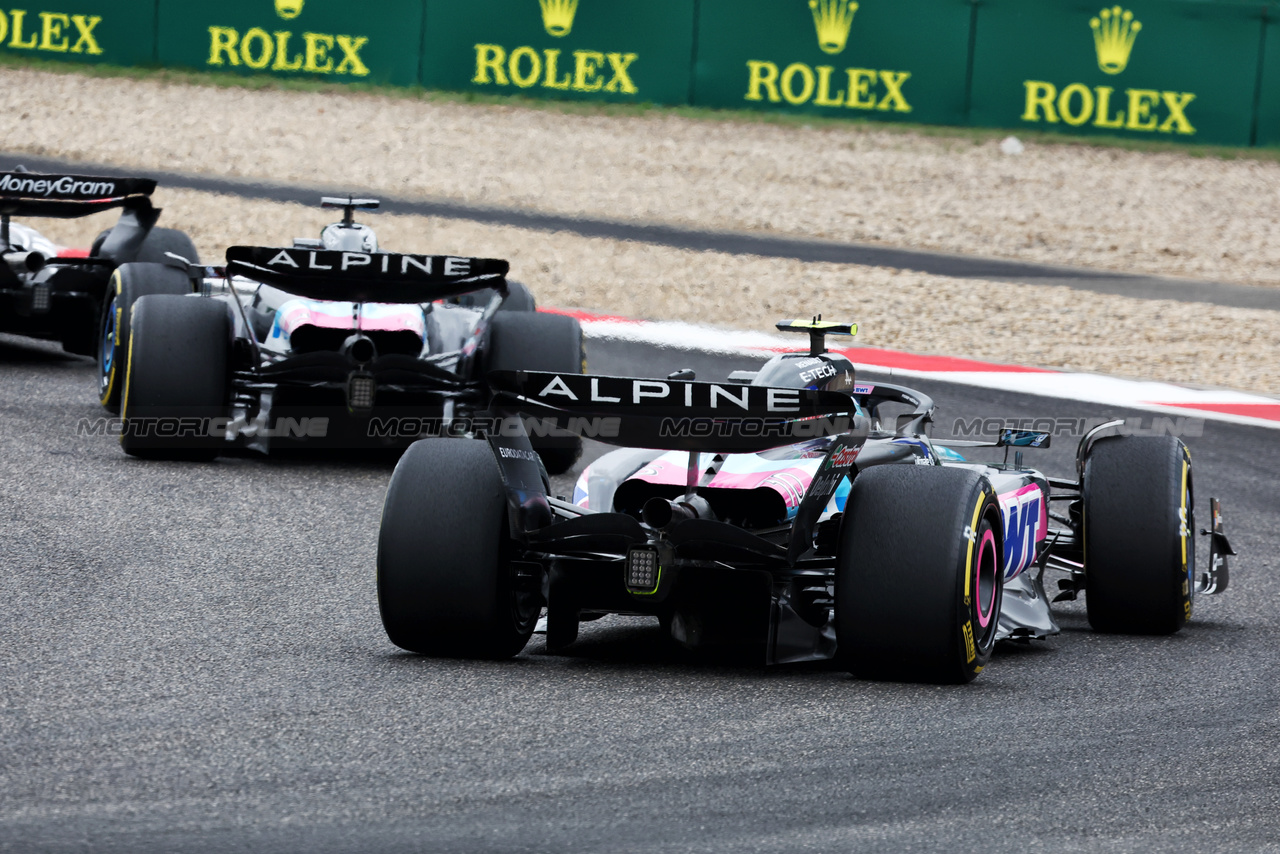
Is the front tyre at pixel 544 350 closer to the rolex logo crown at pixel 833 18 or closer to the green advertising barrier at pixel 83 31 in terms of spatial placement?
the rolex logo crown at pixel 833 18

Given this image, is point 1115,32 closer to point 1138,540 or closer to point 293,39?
point 293,39

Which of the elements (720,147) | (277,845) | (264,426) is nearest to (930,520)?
(277,845)

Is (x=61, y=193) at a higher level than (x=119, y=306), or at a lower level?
higher

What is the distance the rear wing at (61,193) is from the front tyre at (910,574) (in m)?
7.11

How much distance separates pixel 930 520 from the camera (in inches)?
217

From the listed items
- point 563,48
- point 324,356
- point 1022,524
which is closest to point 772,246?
point 563,48

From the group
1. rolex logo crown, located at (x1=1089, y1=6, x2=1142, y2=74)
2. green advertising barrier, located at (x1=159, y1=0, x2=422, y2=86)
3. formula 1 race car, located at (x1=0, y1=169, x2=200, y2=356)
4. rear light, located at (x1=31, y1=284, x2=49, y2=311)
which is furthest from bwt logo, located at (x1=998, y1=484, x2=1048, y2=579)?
green advertising barrier, located at (x1=159, y1=0, x2=422, y2=86)

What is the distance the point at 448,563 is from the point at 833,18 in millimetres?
19673

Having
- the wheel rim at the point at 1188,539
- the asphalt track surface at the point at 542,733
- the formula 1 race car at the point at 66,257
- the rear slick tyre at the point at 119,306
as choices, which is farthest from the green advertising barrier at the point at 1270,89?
the wheel rim at the point at 1188,539

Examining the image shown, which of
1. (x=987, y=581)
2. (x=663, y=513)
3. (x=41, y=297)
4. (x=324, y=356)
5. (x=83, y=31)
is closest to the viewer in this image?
(x=663, y=513)

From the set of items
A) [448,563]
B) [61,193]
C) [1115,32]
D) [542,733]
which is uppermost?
[1115,32]

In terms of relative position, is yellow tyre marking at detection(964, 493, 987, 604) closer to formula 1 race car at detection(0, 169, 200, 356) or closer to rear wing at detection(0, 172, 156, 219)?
formula 1 race car at detection(0, 169, 200, 356)

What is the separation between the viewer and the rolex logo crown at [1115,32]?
23.8 metres

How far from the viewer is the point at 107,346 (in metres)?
10.9
